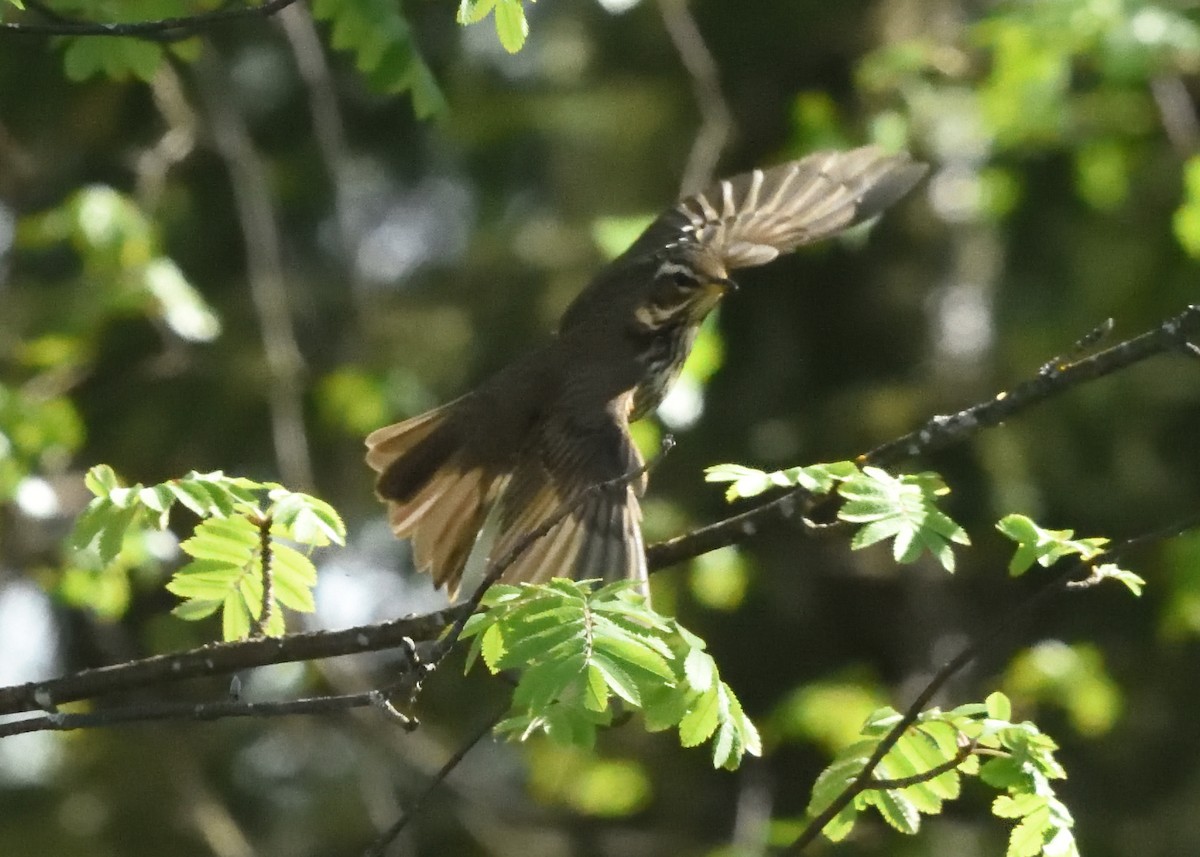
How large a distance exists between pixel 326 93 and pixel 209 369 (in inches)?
49.5

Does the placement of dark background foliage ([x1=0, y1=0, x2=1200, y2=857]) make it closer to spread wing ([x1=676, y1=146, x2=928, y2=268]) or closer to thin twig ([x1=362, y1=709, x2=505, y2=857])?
spread wing ([x1=676, y1=146, x2=928, y2=268])

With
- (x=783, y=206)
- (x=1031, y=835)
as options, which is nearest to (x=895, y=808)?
(x=1031, y=835)

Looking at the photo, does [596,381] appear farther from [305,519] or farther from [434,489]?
[305,519]

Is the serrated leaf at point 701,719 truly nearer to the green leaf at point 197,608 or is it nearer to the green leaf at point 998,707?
the green leaf at point 998,707

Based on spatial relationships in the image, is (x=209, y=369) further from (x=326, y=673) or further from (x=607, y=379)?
(x=607, y=379)

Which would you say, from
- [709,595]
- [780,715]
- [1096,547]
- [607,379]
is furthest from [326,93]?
[1096,547]

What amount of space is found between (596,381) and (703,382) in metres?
1.59

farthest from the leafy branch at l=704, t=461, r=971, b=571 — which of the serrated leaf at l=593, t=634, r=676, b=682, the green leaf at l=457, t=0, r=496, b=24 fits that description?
the green leaf at l=457, t=0, r=496, b=24

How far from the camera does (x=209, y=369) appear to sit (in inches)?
265

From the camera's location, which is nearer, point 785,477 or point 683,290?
point 785,477

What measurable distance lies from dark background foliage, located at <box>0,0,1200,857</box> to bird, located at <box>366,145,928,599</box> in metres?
1.22

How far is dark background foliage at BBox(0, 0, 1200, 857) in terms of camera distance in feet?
21.7

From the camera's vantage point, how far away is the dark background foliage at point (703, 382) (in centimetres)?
662

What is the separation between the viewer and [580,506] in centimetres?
373
